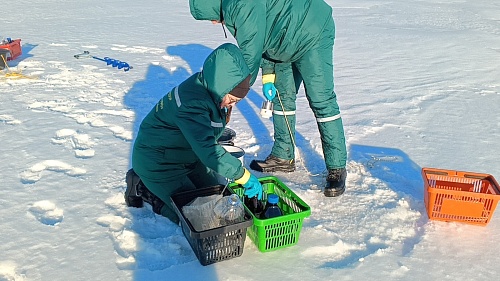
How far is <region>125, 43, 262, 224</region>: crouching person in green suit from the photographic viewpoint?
8.96 feet

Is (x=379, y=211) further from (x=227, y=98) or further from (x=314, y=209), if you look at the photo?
(x=227, y=98)

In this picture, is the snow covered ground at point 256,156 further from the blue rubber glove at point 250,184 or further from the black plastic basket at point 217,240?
the blue rubber glove at point 250,184

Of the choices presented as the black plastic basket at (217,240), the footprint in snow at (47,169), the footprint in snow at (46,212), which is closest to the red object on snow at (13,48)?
the footprint in snow at (47,169)

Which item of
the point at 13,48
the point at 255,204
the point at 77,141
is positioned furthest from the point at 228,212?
the point at 13,48

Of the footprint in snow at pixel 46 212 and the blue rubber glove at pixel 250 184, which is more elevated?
the blue rubber glove at pixel 250 184

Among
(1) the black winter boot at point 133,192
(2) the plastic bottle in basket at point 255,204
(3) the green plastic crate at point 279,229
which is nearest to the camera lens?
(3) the green plastic crate at point 279,229

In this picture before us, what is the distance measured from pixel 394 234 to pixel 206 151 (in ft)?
4.88

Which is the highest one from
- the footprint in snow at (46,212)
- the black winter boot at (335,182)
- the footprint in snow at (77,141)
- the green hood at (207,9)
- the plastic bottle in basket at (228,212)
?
the green hood at (207,9)

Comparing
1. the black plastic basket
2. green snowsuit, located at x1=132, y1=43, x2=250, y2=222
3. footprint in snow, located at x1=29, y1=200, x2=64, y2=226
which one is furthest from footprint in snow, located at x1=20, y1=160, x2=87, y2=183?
the black plastic basket

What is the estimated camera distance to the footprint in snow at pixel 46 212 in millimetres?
3244

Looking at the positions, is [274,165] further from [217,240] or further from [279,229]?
[217,240]

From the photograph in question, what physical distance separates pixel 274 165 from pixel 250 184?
115cm

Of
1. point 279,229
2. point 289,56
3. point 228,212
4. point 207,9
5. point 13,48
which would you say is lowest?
point 13,48

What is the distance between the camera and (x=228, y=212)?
→ 9.25 ft
